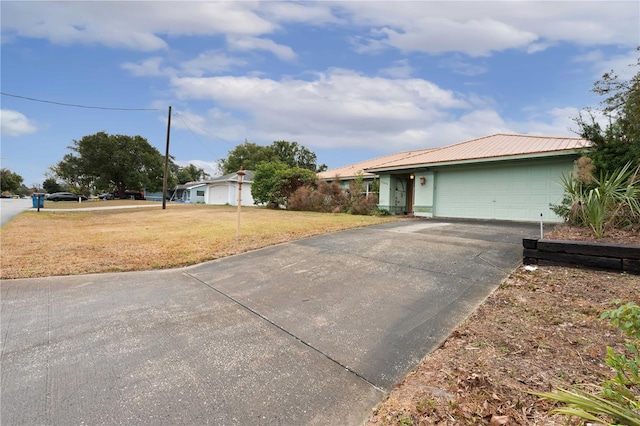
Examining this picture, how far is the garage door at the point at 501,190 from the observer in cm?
1113

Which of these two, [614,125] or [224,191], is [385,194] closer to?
[614,125]

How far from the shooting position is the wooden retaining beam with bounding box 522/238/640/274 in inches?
170

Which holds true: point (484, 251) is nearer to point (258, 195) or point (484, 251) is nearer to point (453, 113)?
point (453, 113)

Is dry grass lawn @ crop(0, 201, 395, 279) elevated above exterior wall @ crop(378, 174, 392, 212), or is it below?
below

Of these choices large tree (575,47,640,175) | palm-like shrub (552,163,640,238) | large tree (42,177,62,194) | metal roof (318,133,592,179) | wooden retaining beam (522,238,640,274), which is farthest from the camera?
large tree (42,177,62,194)

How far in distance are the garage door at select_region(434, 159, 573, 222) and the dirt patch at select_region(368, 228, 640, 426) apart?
8.39 metres

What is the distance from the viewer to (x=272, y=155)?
5134 centimetres

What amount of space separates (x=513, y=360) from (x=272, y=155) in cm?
5098

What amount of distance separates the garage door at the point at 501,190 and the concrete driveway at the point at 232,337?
22.6 ft

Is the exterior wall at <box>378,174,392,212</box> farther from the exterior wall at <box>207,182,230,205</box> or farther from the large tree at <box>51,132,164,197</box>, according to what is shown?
the large tree at <box>51,132,164,197</box>

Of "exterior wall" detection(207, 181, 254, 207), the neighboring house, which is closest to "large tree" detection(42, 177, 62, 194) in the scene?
"exterior wall" detection(207, 181, 254, 207)

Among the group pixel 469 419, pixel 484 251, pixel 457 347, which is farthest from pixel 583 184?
pixel 469 419

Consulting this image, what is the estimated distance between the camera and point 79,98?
2009 cm

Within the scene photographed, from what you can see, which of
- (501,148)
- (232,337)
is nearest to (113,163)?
(501,148)
